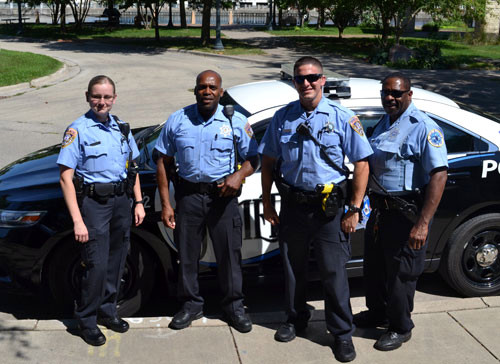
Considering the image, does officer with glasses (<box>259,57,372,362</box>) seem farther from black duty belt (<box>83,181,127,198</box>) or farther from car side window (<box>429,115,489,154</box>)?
car side window (<box>429,115,489,154</box>)

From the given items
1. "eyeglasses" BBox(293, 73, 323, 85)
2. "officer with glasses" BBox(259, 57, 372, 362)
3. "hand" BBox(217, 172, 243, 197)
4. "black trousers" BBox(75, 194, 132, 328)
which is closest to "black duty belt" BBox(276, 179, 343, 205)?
"officer with glasses" BBox(259, 57, 372, 362)

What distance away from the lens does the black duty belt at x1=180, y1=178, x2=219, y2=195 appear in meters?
3.86

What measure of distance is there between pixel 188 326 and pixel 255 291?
95 centimetres

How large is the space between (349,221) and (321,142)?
1.65 ft

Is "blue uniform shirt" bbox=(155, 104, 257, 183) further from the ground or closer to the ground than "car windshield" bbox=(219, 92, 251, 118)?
A: closer to the ground

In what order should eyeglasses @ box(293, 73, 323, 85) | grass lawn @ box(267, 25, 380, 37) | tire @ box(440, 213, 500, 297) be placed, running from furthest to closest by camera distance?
grass lawn @ box(267, 25, 380, 37) → tire @ box(440, 213, 500, 297) → eyeglasses @ box(293, 73, 323, 85)

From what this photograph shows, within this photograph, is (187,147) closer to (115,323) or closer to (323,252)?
(323,252)

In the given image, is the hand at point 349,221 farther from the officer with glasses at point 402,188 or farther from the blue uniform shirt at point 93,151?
the blue uniform shirt at point 93,151

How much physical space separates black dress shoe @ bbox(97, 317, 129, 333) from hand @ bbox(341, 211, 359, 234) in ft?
5.29

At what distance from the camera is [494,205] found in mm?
4504

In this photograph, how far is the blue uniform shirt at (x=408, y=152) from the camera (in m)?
3.57

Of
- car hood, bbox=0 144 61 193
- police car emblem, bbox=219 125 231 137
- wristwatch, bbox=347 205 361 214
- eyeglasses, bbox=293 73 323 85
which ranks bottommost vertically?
car hood, bbox=0 144 61 193

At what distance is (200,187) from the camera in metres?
3.86

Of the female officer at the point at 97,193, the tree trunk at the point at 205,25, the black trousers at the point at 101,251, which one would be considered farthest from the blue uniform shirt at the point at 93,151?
the tree trunk at the point at 205,25
